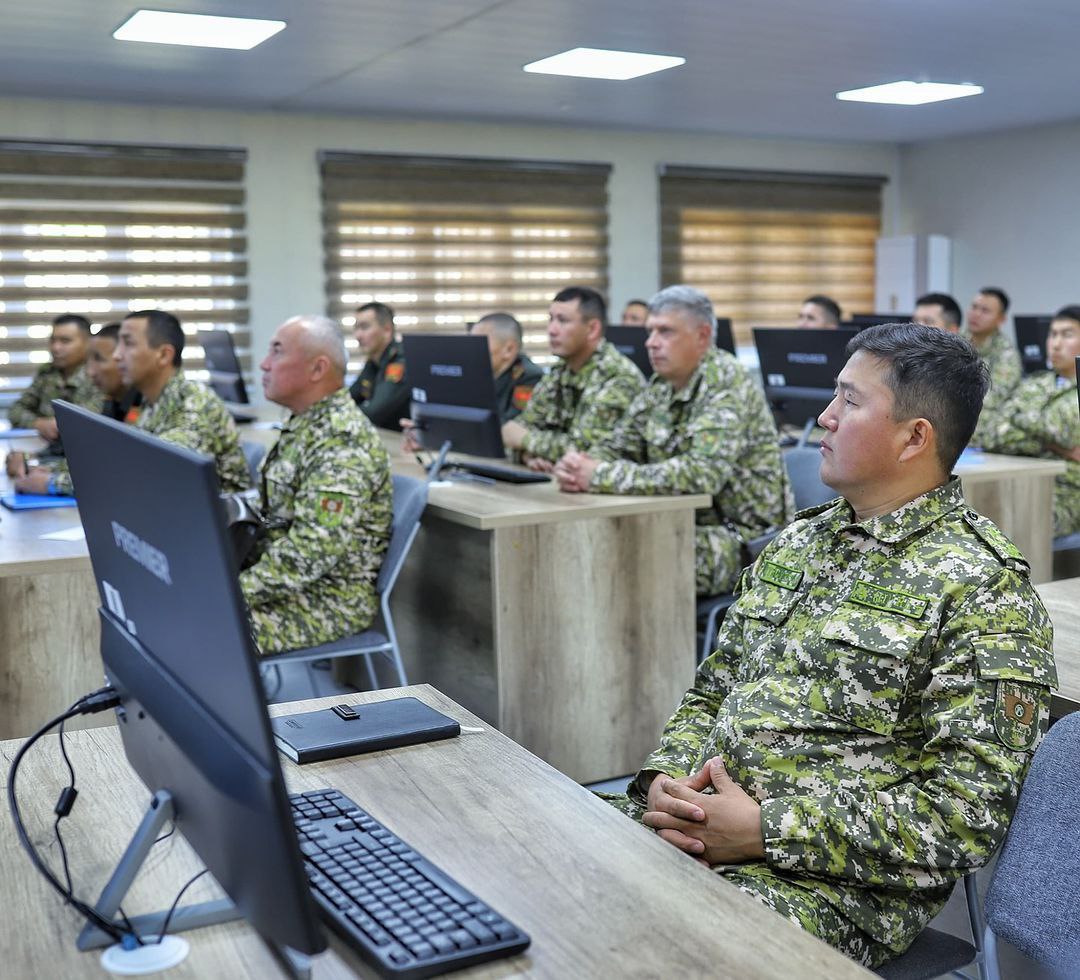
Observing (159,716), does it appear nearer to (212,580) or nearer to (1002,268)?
(212,580)

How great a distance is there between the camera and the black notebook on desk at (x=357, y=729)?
1560 mm

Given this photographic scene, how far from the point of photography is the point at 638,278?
365 inches

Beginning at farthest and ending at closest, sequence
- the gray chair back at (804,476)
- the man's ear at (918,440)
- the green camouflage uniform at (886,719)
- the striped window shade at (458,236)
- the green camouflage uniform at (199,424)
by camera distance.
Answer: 1. the striped window shade at (458,236)
2. the green camouflage uniform at (199,424)
3. the gray chair back at (804,476)
4. the man's ear at (918,440)
5. the green camouflage uniform at (886,719)

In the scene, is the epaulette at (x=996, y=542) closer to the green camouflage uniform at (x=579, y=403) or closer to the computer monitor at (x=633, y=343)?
the green camouflage uniform at (x=579, y=403)

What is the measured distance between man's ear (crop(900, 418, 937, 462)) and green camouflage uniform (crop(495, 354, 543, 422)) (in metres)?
3.71

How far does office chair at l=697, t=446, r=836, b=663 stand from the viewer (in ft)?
11.7

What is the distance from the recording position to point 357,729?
1627 millimetres

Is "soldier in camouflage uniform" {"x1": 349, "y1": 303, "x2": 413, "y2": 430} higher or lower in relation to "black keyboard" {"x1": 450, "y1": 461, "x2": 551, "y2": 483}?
higher

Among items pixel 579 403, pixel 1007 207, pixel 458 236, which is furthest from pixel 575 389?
pixel 1007 207

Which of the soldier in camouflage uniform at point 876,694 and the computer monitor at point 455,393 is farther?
the computer monitor at point 455,393

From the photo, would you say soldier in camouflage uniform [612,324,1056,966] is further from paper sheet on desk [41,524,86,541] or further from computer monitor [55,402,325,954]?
paper sheet on desk [41,524,86,541]

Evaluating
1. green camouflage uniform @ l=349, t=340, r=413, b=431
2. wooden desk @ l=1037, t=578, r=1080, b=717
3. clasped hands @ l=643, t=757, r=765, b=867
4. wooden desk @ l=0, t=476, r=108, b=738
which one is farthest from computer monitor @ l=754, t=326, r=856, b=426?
clasped hands @ l=643, t=757, r=765, b=867

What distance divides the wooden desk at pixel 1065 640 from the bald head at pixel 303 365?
74.0 inches

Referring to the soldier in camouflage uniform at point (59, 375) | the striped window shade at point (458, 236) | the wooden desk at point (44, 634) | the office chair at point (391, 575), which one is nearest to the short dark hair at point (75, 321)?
the soldier in camouflage uniform at point (59, 375)
